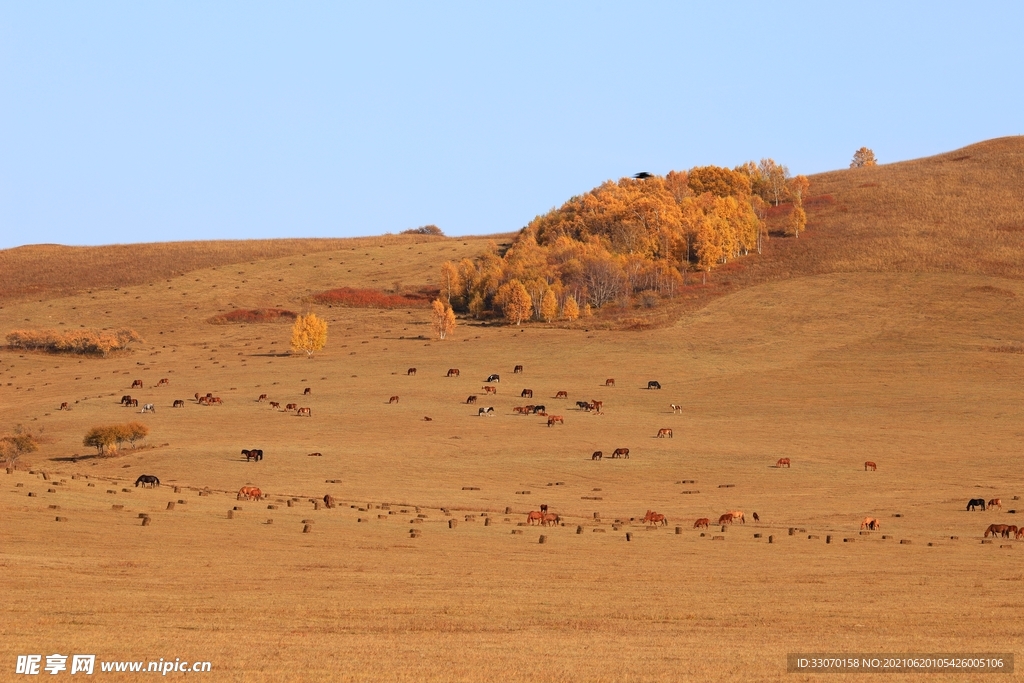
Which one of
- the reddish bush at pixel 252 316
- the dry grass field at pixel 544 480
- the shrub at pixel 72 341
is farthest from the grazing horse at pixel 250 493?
the reddish bush at pixel 252 316

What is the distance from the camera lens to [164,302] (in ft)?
401

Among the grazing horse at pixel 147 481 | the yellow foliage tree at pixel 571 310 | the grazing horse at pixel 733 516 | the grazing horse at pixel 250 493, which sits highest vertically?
the yellow foliage tree at pixel 571 310

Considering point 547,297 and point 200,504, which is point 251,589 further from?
point 547,297

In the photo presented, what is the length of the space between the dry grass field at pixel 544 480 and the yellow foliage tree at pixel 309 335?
5.14 feet

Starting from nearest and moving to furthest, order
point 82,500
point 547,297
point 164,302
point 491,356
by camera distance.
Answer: point 82,500, point 491,356, point 547,297, point 164,302

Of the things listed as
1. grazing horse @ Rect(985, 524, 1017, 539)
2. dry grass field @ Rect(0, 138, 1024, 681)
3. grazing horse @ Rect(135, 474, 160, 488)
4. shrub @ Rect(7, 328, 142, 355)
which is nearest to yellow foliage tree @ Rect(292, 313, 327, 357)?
dry grass field @ Rect(0, 138, 1024, 681)

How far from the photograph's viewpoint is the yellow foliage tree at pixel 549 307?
106 m

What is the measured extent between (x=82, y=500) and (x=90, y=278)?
101475 millimetres

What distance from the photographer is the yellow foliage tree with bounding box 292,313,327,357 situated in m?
95.2

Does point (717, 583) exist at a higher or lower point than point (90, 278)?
lower

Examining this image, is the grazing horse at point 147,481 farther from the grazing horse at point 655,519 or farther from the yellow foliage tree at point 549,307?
the yellow foliage tree at point 549,307

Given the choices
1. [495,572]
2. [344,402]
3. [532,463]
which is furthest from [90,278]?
[495,572]

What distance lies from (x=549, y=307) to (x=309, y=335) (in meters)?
22.5

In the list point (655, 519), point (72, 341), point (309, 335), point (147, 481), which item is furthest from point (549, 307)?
point (655, 519)
